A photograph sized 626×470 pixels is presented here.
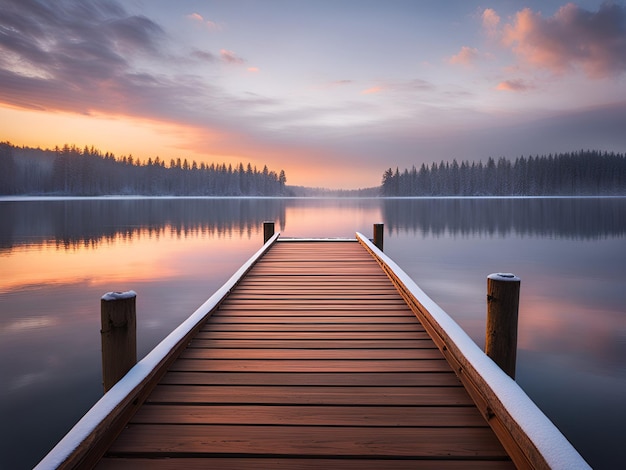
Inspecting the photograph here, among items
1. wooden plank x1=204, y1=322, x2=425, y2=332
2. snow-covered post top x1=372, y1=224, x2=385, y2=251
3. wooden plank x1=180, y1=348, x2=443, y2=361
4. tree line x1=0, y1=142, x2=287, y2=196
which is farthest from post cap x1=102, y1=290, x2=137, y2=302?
tree line x1=0, y1=142, x2=287, y2=196

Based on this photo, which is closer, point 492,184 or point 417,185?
point 492,184

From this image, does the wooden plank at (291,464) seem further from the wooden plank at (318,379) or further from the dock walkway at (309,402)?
the wooden plank at (318,379)

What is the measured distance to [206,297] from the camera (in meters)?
11.5

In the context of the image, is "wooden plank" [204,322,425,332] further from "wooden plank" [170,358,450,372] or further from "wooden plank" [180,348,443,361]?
"wooden plank" [170,358,450,372]

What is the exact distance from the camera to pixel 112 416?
9.07ft

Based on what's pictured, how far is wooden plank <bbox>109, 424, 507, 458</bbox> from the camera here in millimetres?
2703

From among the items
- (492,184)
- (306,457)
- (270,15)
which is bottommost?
(306,457)

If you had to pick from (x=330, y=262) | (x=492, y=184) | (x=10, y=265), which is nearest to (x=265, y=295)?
(x=330, y=262)

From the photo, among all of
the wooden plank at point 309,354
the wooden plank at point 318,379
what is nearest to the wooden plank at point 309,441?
the wooden plank at point 318,379

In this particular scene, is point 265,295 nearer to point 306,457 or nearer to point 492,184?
point 306,457

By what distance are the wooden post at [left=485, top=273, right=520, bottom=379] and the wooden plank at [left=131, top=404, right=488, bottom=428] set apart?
75 centimetres

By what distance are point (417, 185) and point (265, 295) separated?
14250cm

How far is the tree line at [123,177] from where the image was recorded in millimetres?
111250

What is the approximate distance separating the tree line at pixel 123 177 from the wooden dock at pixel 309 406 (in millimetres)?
122880
